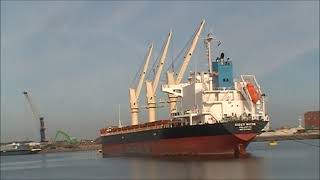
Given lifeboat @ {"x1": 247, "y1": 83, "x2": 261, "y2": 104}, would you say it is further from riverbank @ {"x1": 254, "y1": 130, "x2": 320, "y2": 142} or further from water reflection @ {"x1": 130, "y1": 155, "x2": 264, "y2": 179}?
riverbank @ {"x1": 254, "y1": 130, "x2": 320, "y2": 142}

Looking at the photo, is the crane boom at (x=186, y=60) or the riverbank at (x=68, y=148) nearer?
the crane boom at (x=186, y=60)

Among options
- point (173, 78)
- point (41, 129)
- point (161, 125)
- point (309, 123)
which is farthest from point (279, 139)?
point (161, 125)

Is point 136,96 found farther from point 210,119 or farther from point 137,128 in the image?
point 210,119

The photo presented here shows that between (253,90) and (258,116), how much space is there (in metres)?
2.61

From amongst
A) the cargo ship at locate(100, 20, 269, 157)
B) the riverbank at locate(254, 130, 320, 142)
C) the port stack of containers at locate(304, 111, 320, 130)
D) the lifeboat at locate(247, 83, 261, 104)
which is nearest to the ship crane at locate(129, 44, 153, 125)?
the cargo ship at locate(100, 20, 269, 157)

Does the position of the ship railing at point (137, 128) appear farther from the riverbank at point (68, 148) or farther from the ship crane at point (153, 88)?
the riverbank at point (68, 148)

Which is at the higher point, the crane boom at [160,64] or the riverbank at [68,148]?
the crane boom at [160,64]

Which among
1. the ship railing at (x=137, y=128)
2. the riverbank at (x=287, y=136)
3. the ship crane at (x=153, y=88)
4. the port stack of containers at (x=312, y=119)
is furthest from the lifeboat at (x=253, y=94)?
the port stack of containers at (x=312, y=119)

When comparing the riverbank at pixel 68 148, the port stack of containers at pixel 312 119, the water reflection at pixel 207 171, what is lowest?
the riverbank at pixel 68 148

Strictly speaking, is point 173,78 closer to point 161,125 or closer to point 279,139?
point 161,125


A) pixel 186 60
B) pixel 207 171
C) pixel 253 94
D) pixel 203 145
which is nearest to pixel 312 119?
pixel 186 60

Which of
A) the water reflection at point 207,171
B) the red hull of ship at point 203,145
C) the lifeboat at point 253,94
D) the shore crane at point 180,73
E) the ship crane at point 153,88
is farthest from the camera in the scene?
the ship crane at point 153,88

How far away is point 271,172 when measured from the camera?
3262 cm

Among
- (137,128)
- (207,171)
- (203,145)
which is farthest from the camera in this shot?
(137,128)
